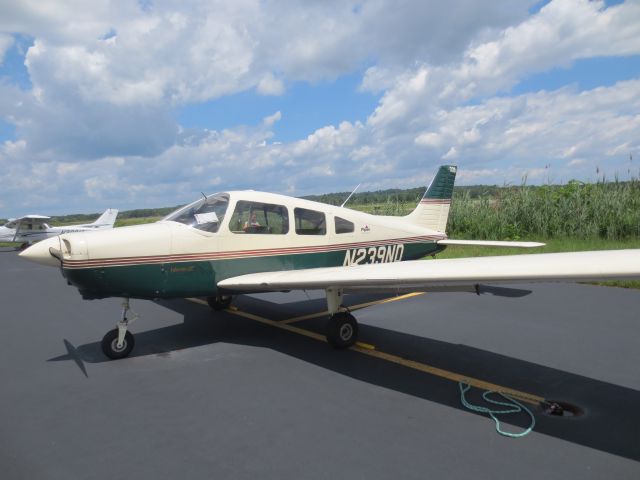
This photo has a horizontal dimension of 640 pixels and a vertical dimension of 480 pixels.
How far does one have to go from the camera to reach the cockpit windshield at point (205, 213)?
5.45 m

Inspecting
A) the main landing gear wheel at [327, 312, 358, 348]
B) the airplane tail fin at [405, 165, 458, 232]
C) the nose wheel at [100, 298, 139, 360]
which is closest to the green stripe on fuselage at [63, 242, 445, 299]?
the nose wheel at [100, 298, 139, 360]

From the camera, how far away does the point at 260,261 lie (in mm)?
5801

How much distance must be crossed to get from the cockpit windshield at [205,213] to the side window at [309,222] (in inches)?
43.0

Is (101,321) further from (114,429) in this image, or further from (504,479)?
(504,479)

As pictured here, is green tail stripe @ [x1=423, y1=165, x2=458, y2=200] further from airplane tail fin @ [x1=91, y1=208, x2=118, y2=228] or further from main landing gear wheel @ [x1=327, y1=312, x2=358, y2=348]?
airplane tail fin @ [x1=91, y1=208, x2=118, y2=228]

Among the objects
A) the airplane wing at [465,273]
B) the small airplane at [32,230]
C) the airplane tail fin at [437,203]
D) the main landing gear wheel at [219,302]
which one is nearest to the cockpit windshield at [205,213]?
the airplane wing at [465,273]

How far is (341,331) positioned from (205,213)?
233cm

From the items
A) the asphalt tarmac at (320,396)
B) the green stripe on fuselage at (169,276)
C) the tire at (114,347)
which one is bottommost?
the asphalt tarmac at (320,396)

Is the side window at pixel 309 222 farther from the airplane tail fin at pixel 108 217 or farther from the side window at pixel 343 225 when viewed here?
the airplane tail fin at pixel 108 217

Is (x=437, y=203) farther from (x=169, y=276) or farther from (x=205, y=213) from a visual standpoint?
(x=169, y=276)

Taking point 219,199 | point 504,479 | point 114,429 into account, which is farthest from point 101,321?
point 504,479

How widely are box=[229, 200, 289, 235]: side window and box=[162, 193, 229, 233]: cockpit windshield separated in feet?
0.61

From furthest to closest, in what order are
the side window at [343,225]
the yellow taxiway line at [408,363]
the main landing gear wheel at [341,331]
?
the side window at [343,225] < the main landing gear wheel at [341,331] < the yellow taxiway line at [408,363]

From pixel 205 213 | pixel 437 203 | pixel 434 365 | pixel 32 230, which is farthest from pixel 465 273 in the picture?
pixel 32 230
